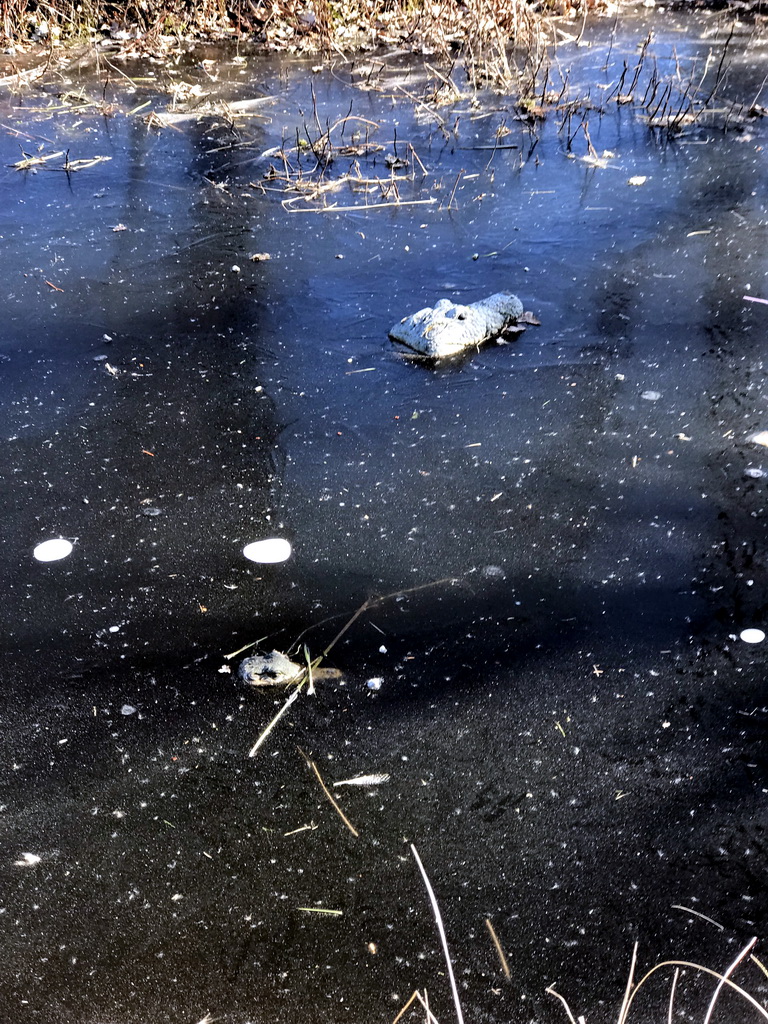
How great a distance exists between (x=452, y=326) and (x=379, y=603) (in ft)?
5.62

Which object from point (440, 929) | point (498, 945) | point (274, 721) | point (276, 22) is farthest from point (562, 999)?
point (276, 22)

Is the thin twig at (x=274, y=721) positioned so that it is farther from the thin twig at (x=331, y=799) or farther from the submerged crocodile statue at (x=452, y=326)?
the submerged crocodile statue at (x=452, y=326)

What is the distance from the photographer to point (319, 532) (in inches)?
114

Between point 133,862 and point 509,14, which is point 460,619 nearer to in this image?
point 133,862

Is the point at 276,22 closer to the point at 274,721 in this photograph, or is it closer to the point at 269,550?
the point at 269,550

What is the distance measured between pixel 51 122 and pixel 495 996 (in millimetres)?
7212

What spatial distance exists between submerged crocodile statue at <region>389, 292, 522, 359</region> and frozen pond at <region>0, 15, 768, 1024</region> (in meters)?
0.10

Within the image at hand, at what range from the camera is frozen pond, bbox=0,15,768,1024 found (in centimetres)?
183

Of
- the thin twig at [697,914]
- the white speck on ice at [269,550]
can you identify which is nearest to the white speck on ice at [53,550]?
the white speck on ice at [269,550]

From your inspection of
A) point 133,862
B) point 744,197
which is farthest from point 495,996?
point 744,197

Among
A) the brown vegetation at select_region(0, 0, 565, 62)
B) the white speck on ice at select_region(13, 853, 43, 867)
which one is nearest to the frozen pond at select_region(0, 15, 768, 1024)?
the white speck on ice at select_region(13, 853, 43, 867)

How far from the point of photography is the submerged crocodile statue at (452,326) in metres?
3.82

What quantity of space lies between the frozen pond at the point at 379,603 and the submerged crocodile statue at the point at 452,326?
0.10m

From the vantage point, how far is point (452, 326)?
3.84 m
